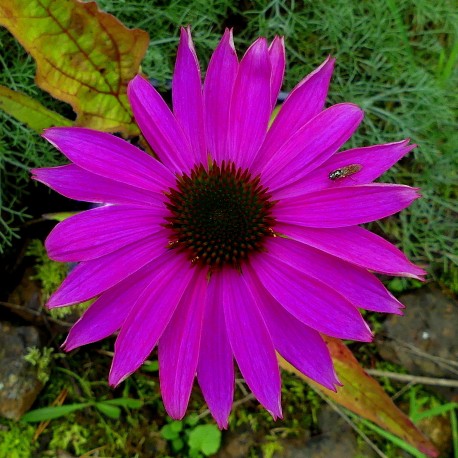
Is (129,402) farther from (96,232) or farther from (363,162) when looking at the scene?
(363,162)

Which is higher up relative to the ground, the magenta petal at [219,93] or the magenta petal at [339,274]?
the magenta petal at [219,93]

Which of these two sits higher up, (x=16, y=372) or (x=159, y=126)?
(x=159, y=126)

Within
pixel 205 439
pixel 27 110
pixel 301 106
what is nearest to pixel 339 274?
pixel 301 106

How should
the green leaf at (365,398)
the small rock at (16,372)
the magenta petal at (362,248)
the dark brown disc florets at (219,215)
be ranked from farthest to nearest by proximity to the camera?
the small rock at (16,372) < the green leaf at (365,398) < the dark brown disc florets at (219,215) < the magenta petal at (362,248)

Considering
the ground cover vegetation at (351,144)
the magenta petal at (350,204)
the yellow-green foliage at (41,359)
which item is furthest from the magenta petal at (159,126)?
the yellow-green foliage at (41,359)

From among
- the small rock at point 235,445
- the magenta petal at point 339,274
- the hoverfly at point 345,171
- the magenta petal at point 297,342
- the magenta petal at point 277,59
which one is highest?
the magenta petal at point 277,59

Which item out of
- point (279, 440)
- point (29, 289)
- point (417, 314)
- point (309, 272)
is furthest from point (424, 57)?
point (29, 289)

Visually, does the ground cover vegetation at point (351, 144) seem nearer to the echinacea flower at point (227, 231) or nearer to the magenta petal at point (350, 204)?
the echinacea flower at point (227, 231)
